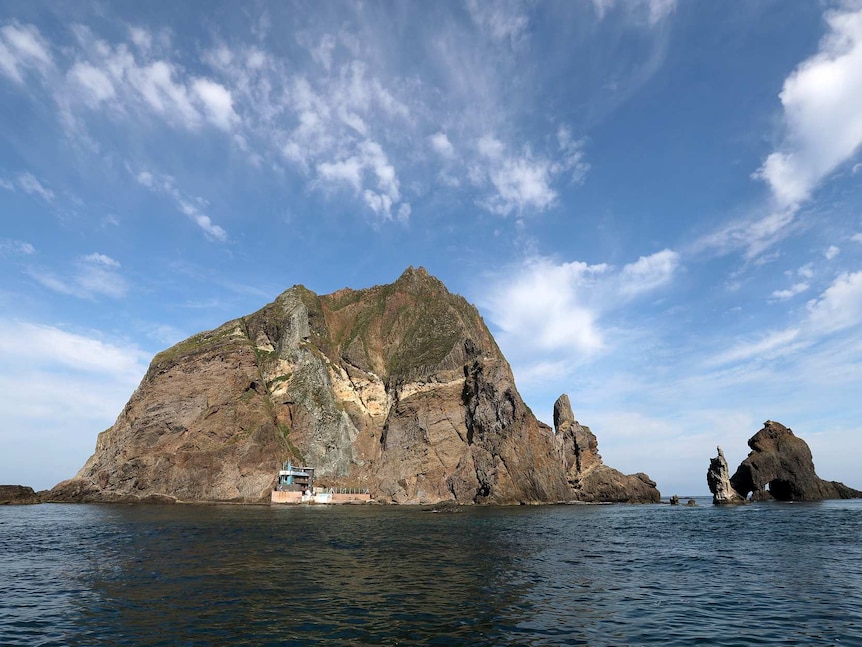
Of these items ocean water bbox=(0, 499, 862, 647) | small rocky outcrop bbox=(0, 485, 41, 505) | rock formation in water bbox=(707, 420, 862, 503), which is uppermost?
rock formation in water bbox=(707, 420, 862, 503)

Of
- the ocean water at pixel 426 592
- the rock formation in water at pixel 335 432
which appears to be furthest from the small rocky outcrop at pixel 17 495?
the ocean water at pixel 426 592

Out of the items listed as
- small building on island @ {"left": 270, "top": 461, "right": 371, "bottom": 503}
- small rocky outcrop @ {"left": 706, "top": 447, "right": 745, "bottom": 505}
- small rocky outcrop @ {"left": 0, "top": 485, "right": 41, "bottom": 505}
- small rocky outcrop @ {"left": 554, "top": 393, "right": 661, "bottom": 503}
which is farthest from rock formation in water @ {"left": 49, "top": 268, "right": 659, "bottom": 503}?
small rocky outcrop @ {"left": 706, "top": 447, "right": 745, "bottom": 505}

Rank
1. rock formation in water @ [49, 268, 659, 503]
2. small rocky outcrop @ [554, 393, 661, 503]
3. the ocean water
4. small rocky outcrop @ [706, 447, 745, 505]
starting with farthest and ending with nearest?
small rocky outcrop @ [554, 393, 661, 503] < rock formation in water @ [49, 268, 659, 503] < small rocky outcrop @ [706, 447, 745, 505] < the ocean water

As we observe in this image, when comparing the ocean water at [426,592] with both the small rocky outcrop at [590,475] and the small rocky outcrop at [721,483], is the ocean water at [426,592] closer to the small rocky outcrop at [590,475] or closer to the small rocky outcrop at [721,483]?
the small rocky outcrop at [721,483]

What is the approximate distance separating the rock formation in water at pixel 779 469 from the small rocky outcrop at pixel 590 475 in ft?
91.9

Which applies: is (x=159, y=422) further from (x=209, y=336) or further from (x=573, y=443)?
(x=573, y=443)

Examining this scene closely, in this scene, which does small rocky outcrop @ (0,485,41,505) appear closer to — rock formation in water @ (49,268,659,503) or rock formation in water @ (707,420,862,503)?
rock formation in water @ (49,268,659,503)

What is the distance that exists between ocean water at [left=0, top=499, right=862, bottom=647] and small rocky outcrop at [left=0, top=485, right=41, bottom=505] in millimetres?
113610

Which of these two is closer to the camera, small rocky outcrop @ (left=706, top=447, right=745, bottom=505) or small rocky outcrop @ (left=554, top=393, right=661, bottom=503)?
small rocky outcrop @ (left=706, top=447, right=745, bottom=505)

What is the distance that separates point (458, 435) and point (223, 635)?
141639 millimetres

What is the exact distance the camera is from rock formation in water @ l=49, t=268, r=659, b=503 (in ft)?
463

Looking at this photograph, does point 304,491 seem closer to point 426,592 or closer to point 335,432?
point 335,432

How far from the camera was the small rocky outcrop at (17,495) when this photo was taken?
134375mm

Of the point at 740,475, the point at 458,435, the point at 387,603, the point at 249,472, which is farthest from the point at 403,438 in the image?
the point at 387,603
